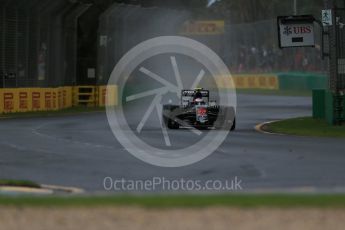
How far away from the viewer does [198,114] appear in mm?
23469

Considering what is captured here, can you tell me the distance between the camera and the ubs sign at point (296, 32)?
987 inches

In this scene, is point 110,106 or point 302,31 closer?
point 302,31

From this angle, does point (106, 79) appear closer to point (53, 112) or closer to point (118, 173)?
point (53, 112)

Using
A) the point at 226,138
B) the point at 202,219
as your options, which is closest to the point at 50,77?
the point at 226,138

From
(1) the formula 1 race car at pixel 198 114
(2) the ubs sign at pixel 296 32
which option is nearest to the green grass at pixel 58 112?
(1) the formula 1 race car at pixel 198 114

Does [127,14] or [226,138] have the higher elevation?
[127,14]

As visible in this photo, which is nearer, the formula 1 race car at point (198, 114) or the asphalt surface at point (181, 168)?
the asphalt surface at point (181, 168)

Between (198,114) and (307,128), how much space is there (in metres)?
3.46

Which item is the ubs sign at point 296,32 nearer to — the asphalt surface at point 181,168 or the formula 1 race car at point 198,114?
the formula 1 race car at point 198,114

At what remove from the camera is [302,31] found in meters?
25.2

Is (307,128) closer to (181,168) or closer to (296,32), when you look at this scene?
(296,32)

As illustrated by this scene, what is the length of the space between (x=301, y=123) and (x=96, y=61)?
18945mm

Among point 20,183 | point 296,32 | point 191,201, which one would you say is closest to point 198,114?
point 296,32

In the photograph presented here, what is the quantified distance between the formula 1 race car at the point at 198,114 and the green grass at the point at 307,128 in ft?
4.62
